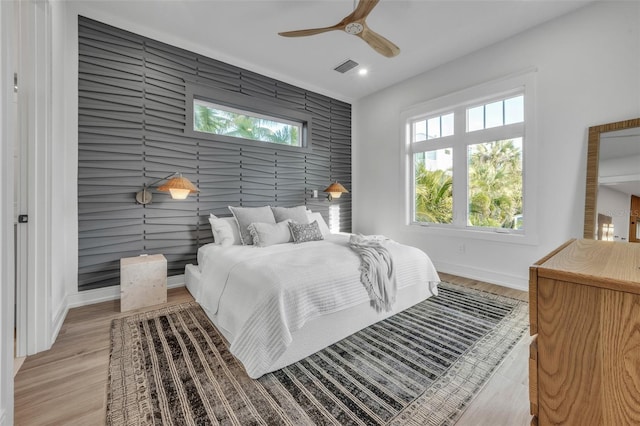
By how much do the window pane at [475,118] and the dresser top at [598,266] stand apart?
3.17 metres

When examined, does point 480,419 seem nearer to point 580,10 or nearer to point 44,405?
point 44,405

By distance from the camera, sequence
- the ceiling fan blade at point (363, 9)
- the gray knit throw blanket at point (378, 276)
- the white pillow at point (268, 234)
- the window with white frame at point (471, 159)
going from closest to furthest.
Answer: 1. the ceiling fan blade at point (363, 9)
2. the gray knit throw blanket at point (378, 276)
3. the white pillow at point (268, 234)
4. the window with white frame at point (471, 159)

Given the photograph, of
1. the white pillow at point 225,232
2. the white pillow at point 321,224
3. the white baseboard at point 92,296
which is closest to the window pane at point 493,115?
the white pillow at point 321,224

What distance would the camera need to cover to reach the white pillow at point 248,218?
314cm

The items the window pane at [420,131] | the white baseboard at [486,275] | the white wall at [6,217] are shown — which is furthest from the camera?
the window pane at [420,131]

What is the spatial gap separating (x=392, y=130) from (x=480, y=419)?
4134 mm

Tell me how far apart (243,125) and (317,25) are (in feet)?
5.49

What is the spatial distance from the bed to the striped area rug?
0.11 meters

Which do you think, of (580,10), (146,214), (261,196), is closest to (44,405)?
(146,214)

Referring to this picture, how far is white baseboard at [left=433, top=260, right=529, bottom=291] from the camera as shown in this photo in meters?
3.23

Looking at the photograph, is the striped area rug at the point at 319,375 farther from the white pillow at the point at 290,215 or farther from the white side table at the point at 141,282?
the white pillow at the point at 290,215

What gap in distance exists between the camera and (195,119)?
3.56 metres

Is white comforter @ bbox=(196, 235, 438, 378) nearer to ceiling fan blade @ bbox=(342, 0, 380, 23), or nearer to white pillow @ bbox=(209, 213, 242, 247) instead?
white pillow @ bbox=(209, 213, 242, 247)

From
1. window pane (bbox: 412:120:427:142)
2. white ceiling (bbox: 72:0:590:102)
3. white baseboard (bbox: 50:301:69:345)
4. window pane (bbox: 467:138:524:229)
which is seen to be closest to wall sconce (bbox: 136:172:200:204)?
white baseboard (bbox: 50:301:69:345)
